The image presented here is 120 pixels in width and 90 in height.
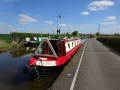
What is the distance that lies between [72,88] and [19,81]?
13.1 feet

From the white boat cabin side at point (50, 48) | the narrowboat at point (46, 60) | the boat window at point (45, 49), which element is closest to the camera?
the narrowboat at point (46, 60)

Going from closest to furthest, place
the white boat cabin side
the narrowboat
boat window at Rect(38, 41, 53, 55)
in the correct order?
the narrowboat, the white boat cabin side, boat window at Rect(38, 41, 53, 55)

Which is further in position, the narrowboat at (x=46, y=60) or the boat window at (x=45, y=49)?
the boat window at (x=45, y=49)

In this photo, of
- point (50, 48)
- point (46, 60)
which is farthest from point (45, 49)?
point (46, 60)

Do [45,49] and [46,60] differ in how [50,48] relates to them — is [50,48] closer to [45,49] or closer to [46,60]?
[45,49]

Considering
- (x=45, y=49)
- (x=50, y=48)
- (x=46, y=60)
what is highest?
(x=50, y=48)

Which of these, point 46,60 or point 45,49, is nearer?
point 46,60

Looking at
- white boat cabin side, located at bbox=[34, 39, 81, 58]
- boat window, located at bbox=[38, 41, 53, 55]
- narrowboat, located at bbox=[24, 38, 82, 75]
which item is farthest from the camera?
boat window, located at bbox=[38, 41, 53, 55]

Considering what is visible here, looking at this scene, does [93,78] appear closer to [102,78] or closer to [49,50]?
[102,78]

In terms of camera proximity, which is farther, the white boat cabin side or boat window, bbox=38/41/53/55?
boat window, bbox=38/41/53/55

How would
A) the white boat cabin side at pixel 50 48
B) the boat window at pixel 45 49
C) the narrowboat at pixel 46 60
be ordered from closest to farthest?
the narrowboat at pixel 46 60
the white boat cabin side at pixel 50 48
the boat window at pixel 45 49

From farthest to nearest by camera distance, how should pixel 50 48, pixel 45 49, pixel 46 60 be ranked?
pixel 45 49
pixel 50 48
pixel 46 60

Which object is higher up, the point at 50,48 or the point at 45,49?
the point at 50,48

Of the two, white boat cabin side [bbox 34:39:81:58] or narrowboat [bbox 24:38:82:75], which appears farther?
white boat cabin side [bbox 34:39:81:58]
